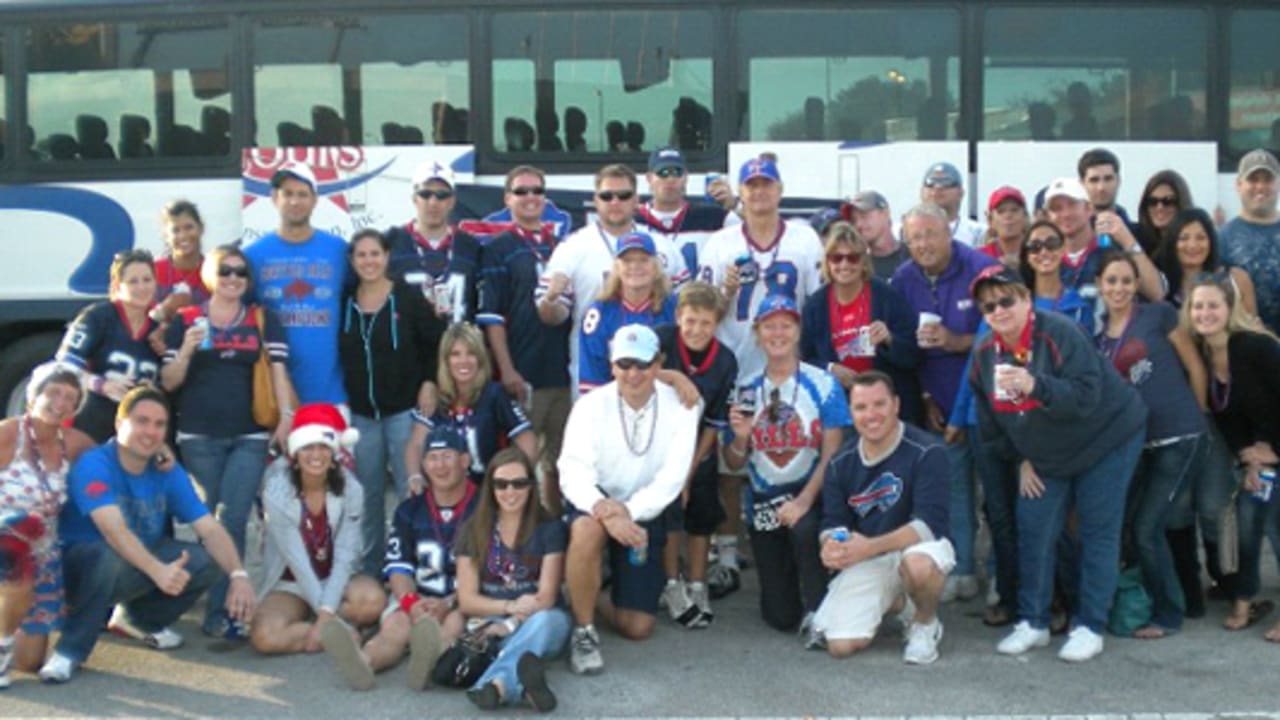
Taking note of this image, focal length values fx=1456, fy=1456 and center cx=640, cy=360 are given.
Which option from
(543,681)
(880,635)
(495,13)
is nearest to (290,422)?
(543,681)

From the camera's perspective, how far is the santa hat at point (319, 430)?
641cm

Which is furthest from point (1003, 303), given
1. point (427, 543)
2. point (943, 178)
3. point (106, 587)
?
point (106, 587)

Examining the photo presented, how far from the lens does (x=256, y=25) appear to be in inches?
390

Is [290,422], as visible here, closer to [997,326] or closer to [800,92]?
[997,326]

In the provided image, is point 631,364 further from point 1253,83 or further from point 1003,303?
point 1253,83

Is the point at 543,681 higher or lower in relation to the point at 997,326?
lower

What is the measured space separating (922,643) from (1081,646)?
65 cm

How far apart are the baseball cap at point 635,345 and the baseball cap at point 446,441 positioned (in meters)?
0.77

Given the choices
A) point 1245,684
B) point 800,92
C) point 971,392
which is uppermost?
point 800,92

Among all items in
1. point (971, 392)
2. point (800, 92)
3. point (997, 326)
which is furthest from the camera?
point (800, 92)

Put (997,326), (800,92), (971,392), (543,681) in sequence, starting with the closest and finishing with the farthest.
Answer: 1. (543,681)
2. (997,326)
3. (971,392)
4. (800,92)

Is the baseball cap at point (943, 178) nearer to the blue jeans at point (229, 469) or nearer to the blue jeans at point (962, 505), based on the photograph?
the blue jeans at point (962, 505)

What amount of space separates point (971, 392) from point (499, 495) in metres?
2.13

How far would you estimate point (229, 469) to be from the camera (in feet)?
22.1
